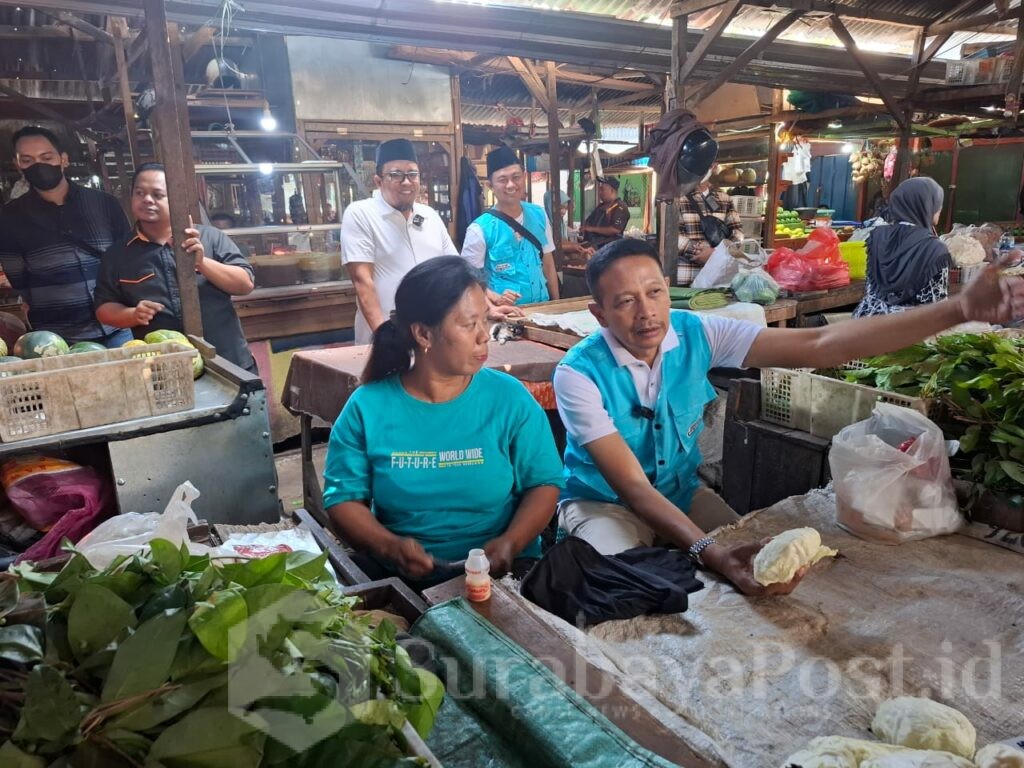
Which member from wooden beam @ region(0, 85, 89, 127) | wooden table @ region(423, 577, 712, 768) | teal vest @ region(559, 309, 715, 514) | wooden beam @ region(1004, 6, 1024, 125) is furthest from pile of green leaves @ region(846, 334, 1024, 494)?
wooden beam @ region(0, 85, 89, 127)

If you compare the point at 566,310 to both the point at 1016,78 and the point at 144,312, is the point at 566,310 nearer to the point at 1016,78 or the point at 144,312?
the point at 144,312

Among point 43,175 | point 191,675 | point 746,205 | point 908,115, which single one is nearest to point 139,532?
point 191,675

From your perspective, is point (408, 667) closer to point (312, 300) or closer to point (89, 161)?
point (312, 300)

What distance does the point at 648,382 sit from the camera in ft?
8.29

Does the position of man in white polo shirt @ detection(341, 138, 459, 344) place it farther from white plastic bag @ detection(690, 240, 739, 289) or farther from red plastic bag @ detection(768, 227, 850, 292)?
red plastic bag @ detection(768, 227, 850, 292)

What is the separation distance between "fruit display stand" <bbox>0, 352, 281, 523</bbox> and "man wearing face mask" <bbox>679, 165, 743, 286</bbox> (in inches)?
164

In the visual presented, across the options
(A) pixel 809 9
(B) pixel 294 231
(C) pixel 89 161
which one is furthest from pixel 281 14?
(C) pixel 89 161

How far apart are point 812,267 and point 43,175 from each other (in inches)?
214

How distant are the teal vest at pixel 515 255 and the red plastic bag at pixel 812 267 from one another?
88.6 inches

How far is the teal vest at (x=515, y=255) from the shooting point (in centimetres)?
481

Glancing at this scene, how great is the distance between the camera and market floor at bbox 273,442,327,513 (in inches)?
189

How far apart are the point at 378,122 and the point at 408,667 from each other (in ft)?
26.6

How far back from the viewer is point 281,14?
13.1 feet

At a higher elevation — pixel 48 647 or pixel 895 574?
pixel 48 647
